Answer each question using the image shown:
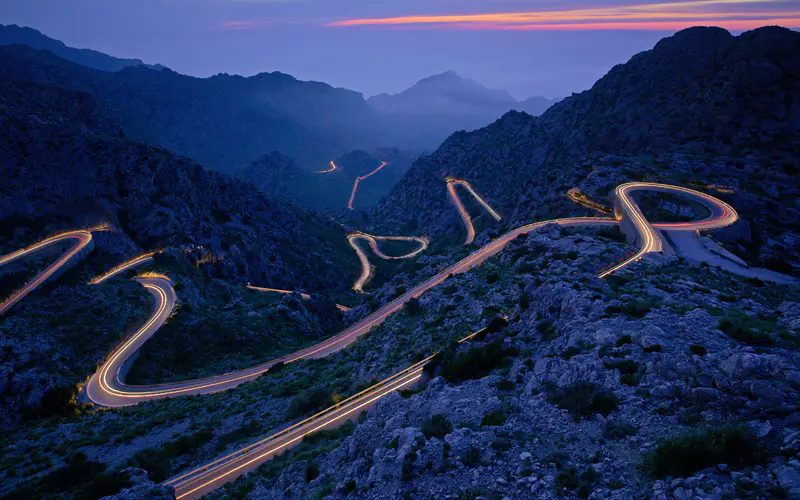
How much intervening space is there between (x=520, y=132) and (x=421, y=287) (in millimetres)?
130312

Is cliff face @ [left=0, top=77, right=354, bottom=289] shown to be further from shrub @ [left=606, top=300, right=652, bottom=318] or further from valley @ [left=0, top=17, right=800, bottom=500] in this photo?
shrub @ [left=606, top=300, right=652, bottom=318]

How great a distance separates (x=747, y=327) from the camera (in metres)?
18.5

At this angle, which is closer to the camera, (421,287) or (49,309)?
(49,309)

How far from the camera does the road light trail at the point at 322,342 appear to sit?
146 ft

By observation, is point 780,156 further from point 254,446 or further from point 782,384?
point 254,446

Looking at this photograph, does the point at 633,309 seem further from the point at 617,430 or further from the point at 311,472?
the point at 311,472

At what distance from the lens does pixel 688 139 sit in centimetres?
9338

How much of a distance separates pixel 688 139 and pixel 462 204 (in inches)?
2744

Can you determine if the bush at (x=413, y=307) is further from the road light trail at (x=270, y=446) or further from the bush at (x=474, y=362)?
the bush at (x=474, y=362)

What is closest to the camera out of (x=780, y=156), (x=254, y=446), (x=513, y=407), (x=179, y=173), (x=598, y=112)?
(x=513, y=407)

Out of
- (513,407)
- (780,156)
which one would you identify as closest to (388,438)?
(513,407)

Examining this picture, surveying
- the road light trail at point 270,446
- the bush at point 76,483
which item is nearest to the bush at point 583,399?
the road light trail at point 270,446

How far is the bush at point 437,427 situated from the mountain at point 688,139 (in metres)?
49.4

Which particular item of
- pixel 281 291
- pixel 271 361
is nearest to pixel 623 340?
pixel 271 361
